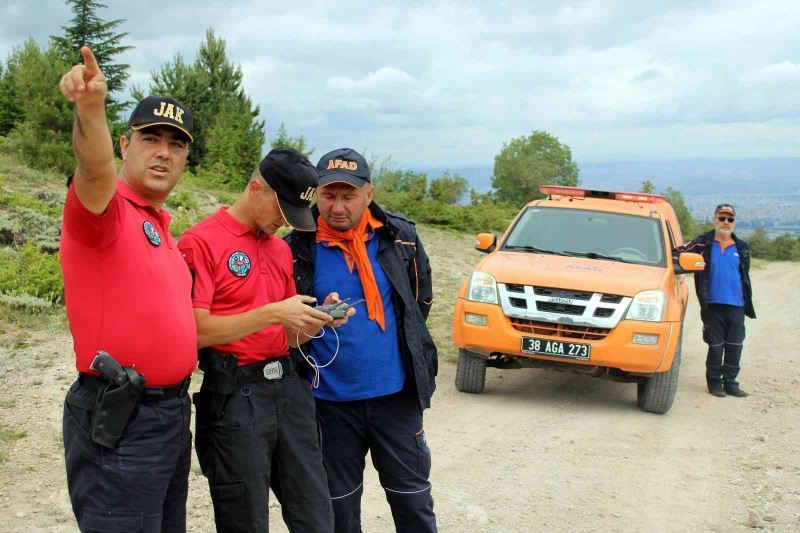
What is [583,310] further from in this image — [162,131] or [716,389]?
[162,131]

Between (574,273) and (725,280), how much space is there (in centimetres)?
205

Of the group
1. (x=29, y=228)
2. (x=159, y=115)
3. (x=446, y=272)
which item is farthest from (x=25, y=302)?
(x=446, y=272)

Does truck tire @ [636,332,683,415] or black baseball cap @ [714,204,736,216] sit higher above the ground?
black baseball cap @ [714,204,736,216]

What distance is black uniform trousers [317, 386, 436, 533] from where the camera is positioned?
11.7ft

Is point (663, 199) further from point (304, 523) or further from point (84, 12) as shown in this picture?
point (84, 12)

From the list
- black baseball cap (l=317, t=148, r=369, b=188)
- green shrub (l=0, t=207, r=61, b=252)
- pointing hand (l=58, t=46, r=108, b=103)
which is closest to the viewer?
pointing hand (l=58, t=46, r=108, b=103)

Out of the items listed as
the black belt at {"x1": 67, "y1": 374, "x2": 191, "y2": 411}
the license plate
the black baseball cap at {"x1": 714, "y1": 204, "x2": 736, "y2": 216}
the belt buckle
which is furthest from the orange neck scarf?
the black baseball cap at {"x1": 714, "y1": 204, "x2": 736, "y2": 216}

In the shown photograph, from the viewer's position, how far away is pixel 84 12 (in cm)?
2803

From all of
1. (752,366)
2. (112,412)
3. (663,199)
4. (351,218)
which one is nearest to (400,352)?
(351,218)

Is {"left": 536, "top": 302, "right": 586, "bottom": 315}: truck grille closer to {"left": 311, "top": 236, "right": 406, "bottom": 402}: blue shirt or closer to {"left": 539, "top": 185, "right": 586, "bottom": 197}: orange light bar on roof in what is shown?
{"left": 539, "top": 185, "right": 586, "bottom": 197}: orange light bar on roof

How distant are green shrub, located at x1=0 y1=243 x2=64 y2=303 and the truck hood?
14.2 ft

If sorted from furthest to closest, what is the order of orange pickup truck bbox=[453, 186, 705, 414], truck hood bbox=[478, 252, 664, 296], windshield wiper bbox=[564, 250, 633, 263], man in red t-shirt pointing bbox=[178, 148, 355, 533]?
windshield wiper bbox=[564, 250, 633, 263] → truck hood bbox=[478, 252, 664, 296] → orange pickup truck bbox=[453, 186, 705, 414] → man in red t-shirt pointing bbox=[178, 148, 355, 533]

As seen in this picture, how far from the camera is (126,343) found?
2449mm

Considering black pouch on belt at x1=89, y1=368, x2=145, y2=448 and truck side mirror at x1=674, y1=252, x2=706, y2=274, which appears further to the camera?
truck side mirror at x1=674, y1=252, x2=706, y2=274
